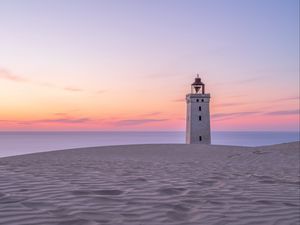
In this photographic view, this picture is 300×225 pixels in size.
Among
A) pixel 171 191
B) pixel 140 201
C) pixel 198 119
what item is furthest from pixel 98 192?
pixel 198 119

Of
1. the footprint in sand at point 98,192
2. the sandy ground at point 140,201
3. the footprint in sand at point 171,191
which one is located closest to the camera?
the sandy ground at point 140,201

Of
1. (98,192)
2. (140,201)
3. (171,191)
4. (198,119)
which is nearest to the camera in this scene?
(140,201)

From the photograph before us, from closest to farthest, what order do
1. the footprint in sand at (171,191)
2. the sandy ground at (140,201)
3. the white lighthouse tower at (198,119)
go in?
the sandy ground at (140,201) → the footprint in sand at (171,191) → the white lighthouse tower at (198,119)

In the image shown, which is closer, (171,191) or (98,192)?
(98,192)

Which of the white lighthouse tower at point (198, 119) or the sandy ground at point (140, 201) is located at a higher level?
the white lighthouse tower at point (198, 119)

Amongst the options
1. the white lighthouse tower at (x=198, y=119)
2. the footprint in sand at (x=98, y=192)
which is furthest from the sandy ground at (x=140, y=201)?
the white lighthouse tower at (x=198, y=119)

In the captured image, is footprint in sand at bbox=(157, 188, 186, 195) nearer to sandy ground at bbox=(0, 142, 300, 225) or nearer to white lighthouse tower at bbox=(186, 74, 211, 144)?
sandy ground at bbox=(0, 142, 300, 225)

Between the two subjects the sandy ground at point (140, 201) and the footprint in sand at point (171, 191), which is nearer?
the sandy ground at point (140, 201)

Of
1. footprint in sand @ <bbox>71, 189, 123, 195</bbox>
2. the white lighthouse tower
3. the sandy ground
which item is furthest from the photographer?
the white lighthouse tower

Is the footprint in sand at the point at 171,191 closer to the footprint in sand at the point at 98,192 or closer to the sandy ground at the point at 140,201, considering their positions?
the sandy ground at the point at 140,201

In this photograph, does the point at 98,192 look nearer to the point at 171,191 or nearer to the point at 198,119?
the point at 171,191

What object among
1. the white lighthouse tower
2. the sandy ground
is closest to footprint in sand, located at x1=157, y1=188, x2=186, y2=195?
the sandy ground

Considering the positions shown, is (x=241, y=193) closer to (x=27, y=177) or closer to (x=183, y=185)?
(x=183, y=185)

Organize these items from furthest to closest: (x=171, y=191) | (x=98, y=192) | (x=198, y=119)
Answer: (x=198, y=119)
(x=171, y=191)
(x=98, y=192)
